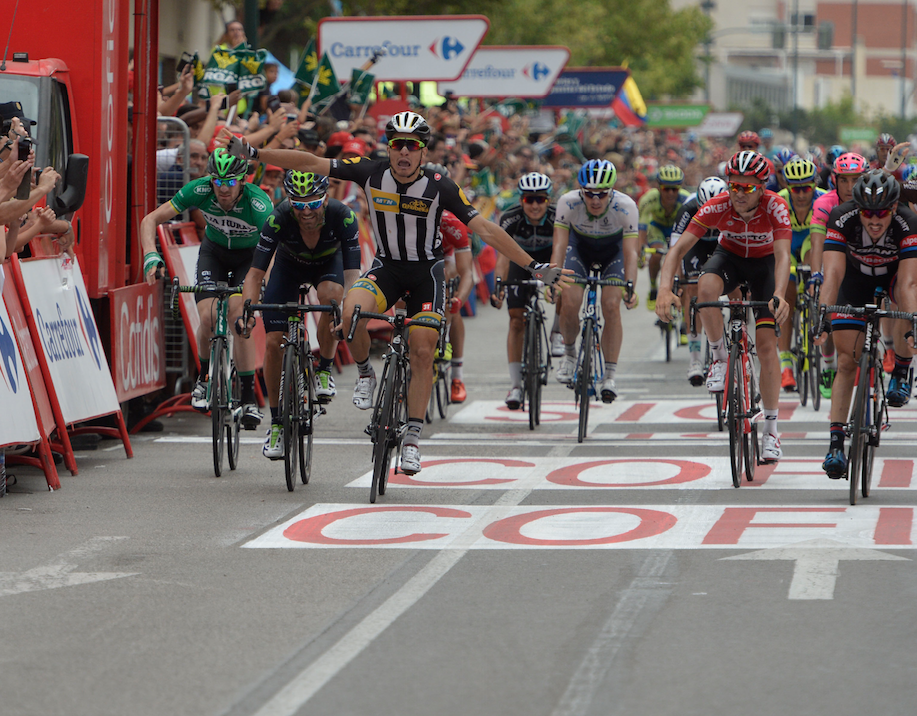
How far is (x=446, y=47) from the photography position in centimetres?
2078

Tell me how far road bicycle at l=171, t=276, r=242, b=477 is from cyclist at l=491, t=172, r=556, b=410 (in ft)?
9.97

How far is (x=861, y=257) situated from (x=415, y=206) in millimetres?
2669

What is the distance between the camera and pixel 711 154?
7188 centimetres

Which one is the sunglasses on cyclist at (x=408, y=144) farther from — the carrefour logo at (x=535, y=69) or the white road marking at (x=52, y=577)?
the carrefour logo at (x=535, y=69)

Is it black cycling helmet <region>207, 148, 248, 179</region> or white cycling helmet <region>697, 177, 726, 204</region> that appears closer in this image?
black cycling helmet <region>207, 148, 248, 179</region>

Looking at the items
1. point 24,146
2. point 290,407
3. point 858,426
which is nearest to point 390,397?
point 290,407

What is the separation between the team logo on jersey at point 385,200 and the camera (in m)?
9.05

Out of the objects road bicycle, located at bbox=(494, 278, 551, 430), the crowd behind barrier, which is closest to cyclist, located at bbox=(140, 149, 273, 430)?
the crowd behind barrier

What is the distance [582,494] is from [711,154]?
64.8 metres

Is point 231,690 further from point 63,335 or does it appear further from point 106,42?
point 106,42

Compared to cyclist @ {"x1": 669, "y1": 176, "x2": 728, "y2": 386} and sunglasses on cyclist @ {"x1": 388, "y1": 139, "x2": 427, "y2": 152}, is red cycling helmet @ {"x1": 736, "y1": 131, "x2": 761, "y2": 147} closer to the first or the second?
cyclist @ {"x1": 669, "y1": 176, "x2": 728, "y2": 386}

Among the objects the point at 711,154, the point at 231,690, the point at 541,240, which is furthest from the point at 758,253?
the point at 711,154

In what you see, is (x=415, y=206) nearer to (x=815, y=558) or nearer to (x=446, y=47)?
(x=815, y=558)

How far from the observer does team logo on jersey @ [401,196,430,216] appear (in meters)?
9.04
